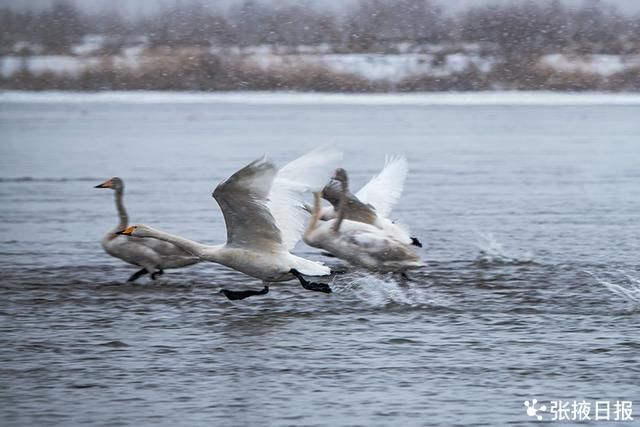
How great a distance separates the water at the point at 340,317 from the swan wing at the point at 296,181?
574mm

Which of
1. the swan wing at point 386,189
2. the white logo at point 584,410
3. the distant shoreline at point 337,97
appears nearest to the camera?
the white logo at point 584,410

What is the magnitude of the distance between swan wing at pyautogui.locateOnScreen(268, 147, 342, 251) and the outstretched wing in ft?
0.52

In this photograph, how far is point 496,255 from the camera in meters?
10.8

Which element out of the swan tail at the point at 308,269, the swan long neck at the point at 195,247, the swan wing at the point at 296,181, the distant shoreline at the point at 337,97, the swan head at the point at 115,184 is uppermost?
the swan wing at the point at 296,181

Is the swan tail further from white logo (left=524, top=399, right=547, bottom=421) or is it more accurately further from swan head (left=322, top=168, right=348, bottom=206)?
white logo (left=524, top=399, right=547, bottom=421)

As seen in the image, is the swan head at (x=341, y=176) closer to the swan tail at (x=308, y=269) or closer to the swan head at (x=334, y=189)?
the swan head at (x=334, y=189)

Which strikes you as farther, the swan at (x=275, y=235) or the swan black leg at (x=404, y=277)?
the swan black leg at (x=404, y=277)

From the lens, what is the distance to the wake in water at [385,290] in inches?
352

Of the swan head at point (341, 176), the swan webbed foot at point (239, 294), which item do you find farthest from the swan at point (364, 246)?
the swan webbed foot at point (239, 294)

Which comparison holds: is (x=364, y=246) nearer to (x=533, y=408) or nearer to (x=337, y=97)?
(x=533, y=408)

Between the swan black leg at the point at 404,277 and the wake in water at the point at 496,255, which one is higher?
the swan black leg at the point at 404,277

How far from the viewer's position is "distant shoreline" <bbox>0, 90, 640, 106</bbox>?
2320 centimetres

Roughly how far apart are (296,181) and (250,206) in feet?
1.80

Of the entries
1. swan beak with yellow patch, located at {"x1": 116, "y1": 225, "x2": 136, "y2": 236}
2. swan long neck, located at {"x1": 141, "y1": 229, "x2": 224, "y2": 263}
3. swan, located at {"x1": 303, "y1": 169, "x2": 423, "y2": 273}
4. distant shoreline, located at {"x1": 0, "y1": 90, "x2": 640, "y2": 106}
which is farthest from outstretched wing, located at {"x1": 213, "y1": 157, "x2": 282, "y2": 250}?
distant shoreline, located at {"x1": 0, "y1": 90, "x2": 640, "y2": 106}
